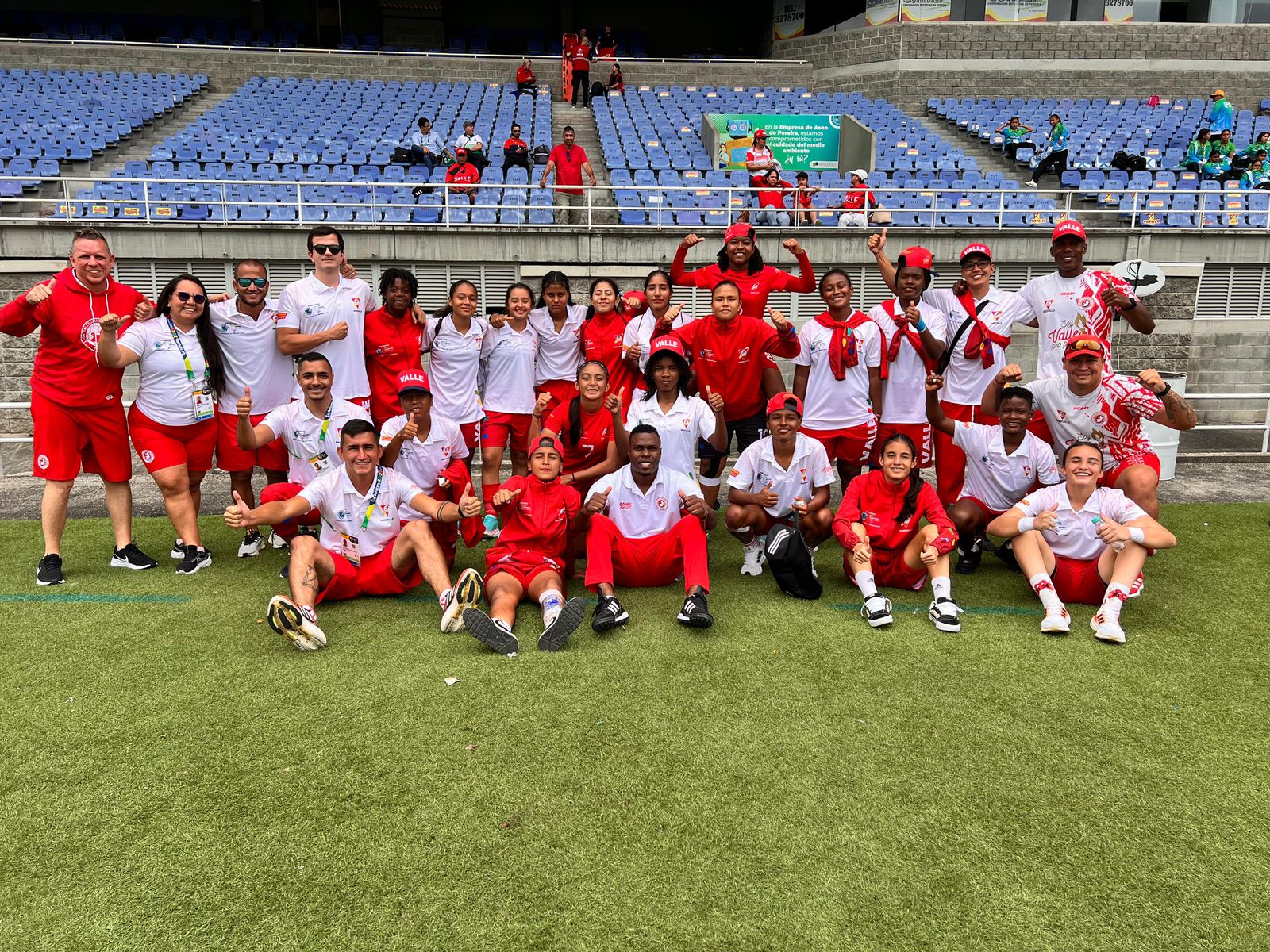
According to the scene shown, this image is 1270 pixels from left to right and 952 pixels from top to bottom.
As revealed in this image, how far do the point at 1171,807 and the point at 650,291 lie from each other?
14.9 ft

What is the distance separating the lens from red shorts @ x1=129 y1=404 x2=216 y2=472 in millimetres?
5898

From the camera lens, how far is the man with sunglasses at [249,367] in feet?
20.1

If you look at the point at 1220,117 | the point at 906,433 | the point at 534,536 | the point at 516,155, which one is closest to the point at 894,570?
the point at 906,433

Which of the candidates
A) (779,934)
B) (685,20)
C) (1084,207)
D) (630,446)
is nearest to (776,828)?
(779,934)

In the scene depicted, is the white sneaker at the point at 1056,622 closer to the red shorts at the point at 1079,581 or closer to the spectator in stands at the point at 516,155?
the red shorts at the point at 1079,581

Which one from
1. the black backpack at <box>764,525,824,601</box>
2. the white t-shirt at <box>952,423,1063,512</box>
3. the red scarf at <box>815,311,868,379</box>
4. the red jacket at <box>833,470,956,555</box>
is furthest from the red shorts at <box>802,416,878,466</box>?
the black backpack at <box>764,525,824,601</box>

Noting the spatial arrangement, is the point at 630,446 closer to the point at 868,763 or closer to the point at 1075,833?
the point at 868,763

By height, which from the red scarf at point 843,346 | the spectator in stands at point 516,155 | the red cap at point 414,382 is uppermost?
the spectator in stands at point 516,155

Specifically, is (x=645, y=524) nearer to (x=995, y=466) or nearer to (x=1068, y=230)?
(x=995, y=466)

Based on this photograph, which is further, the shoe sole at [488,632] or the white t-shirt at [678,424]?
the white t-shirt at [678,424]

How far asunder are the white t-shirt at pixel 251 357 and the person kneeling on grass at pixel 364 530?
1271mm

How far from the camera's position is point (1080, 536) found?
17.4 feet

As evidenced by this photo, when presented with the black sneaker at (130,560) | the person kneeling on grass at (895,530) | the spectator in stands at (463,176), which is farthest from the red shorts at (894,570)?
the spectator in stands at (463,176)

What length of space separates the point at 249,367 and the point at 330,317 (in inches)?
25.9
